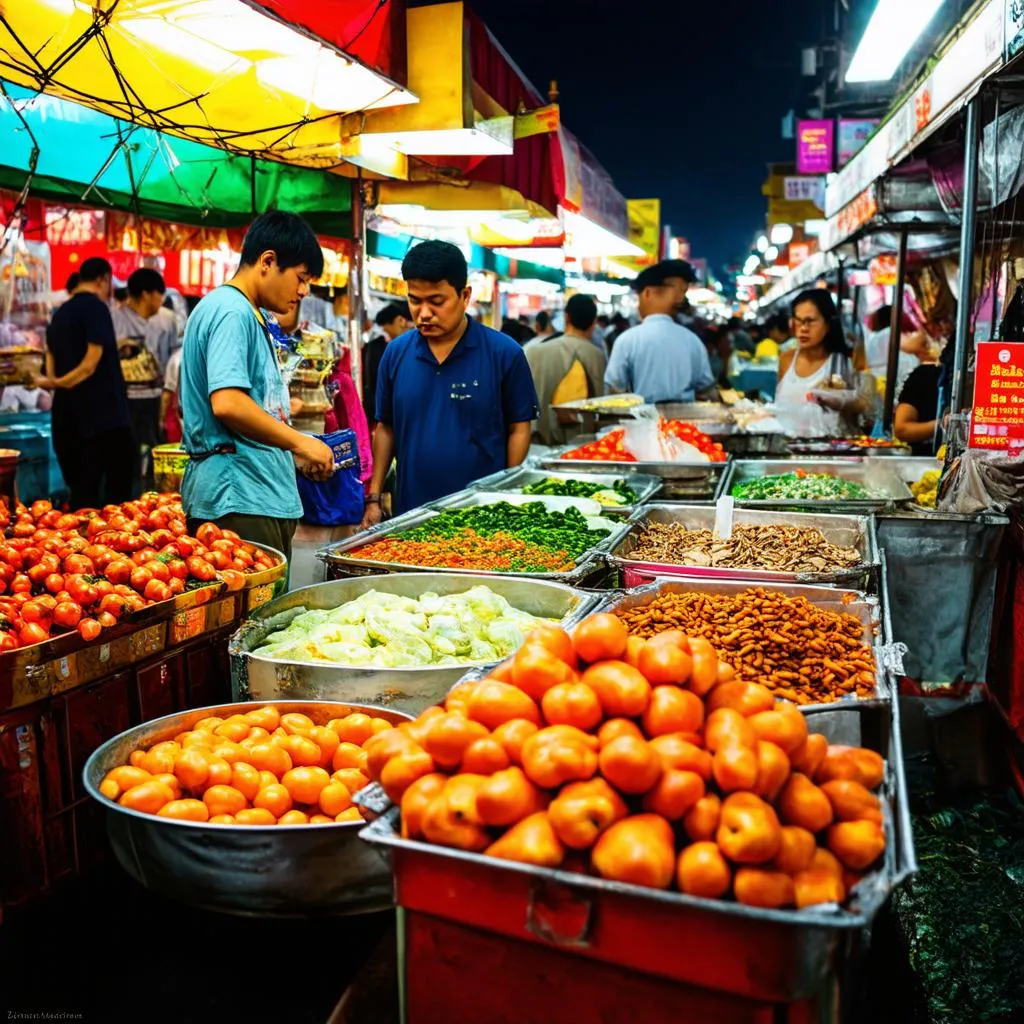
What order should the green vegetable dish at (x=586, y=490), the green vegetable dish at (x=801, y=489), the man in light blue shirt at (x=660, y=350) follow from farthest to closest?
1. the man in light blue shirt at (x=660, y=350)
2. the green vegetable dish at (x=586, y=490)
3. the green vegetable dish at (x=801, y=489)

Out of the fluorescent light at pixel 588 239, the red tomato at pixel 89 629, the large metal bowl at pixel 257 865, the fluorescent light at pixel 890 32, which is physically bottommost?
the large metal bowl at pixel 257 865

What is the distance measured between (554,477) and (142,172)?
3.02 metres

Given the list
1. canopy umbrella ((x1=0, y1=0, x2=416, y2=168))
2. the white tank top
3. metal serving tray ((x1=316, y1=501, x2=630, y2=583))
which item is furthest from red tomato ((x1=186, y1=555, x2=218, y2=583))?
the white tank top

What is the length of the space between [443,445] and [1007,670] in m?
3.00

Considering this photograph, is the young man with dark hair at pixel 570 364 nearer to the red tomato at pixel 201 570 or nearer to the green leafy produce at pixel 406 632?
the green leafy produce at pixel 406 632

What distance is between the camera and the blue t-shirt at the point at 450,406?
16.3 feet

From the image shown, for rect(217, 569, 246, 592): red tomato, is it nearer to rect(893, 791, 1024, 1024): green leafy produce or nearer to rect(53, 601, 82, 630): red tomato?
rect(53, 601, 82, 630): red tomato

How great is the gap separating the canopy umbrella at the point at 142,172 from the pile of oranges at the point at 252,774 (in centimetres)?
410

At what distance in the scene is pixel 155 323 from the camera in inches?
393

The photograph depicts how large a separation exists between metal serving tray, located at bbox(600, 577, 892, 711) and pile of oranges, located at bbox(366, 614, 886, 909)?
966mm

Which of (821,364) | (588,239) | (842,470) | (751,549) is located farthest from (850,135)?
(751,549)

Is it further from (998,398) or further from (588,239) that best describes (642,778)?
(588,239)

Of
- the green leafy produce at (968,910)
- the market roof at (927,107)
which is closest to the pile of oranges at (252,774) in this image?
the green leafy produce at (968,910)

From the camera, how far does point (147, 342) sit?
995cm
